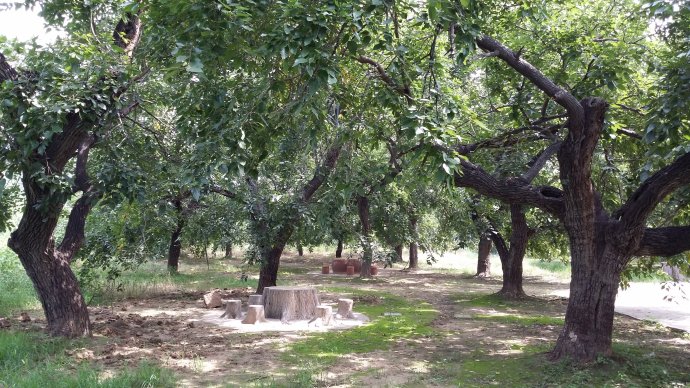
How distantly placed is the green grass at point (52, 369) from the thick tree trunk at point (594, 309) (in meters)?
5.17

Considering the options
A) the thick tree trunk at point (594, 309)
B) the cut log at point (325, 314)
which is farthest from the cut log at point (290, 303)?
the thick tree trunk at point (594, 309)

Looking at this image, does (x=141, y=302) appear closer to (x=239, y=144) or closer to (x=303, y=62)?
(x=239, y=144)

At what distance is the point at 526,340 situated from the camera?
9.88 metres

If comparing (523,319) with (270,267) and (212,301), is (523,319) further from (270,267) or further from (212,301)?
(212,301)

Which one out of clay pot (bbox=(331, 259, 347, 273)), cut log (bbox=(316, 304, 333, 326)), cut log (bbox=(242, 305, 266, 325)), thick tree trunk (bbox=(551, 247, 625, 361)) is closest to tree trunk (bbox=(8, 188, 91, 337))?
cut log (bbox=(242, 305, 266, 325))

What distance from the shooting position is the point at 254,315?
442 inches

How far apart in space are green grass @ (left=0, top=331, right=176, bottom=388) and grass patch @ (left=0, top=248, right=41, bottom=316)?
388cm

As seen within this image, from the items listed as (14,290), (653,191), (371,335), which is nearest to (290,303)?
(371,335)

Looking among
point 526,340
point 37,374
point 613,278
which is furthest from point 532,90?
point 37,374

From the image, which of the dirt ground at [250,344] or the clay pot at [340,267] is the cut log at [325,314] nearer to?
the dirt ground at [250,344]

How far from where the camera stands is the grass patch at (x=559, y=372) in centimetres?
679

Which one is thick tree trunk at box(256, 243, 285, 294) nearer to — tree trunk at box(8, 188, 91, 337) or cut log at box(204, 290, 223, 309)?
cut log at box(204, 290, 223, 309)

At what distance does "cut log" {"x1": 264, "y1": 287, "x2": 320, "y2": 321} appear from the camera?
11.6m

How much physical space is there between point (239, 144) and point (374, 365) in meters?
4.22
